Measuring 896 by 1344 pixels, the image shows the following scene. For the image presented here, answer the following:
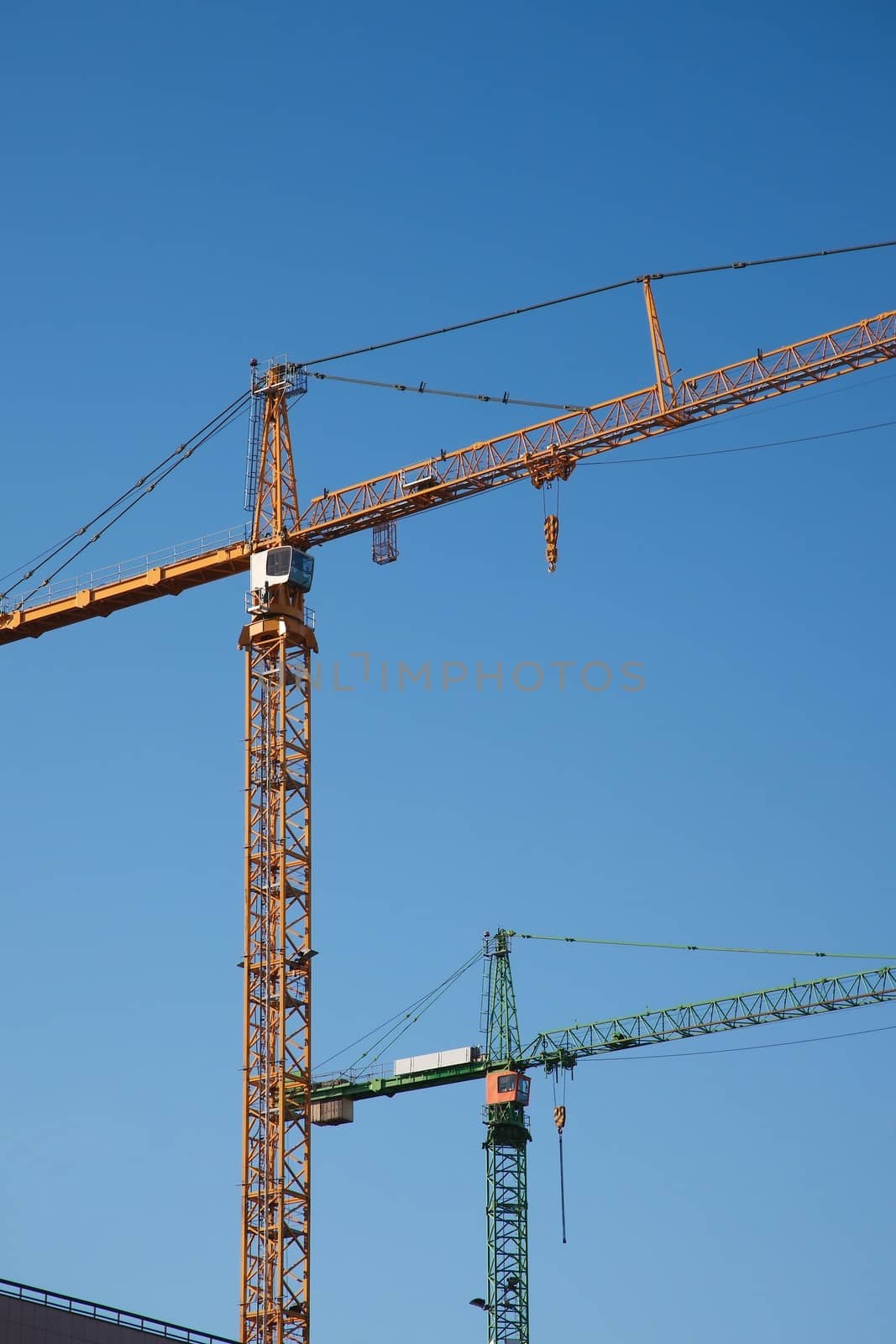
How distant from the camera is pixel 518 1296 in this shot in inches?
4523

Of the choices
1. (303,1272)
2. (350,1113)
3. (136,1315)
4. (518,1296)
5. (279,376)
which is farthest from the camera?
(518,1296)

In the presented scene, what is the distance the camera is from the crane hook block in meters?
90.1

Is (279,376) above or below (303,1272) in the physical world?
above

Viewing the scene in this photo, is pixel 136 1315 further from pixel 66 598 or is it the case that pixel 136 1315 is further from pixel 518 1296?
pixel 518 1296

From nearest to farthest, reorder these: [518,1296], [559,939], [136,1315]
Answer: [136,1315] < [518,1296] < [559,939]

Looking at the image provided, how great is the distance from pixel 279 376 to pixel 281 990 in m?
26.0

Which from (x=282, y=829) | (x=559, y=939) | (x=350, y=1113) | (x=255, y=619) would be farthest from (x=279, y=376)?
(x=559, y=939)

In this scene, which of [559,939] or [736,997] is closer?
[736,997]

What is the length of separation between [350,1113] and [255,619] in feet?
86.7

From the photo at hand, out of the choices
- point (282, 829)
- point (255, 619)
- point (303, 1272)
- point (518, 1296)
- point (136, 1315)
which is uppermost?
point (255, 619)

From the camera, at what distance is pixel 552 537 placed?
297ft

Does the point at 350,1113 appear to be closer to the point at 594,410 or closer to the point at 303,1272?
the point at 303,1272

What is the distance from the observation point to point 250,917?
87.7 metres

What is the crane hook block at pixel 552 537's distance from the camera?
296 feet
